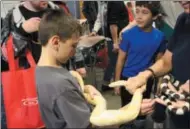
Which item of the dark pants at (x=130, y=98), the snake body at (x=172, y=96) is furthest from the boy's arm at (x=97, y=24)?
the snake body at (x=172, y=96)

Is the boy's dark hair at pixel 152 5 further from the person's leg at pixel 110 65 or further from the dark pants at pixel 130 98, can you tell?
the person's leg at pixel 110 65

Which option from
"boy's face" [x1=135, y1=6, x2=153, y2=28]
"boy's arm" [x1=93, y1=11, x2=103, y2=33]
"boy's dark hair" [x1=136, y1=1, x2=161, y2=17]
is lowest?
"boy's arm" [x1=93, y1=11, x2=103, y2=33]

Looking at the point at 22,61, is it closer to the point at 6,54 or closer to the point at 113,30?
the point at 6,54

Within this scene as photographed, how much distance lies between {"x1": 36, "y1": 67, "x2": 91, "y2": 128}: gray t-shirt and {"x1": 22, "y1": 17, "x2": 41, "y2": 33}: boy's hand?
1.04 ft

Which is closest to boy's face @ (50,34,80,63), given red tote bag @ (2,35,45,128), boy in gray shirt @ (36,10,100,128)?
boy in gray shirt @ (36,10,100,128)

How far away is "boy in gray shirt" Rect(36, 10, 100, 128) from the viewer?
78 cm

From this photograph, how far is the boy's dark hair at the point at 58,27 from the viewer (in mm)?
843

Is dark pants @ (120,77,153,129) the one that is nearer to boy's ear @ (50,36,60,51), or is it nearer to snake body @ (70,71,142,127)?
snake body @ (70,71,142,127)

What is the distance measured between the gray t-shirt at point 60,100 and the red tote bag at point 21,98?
0.22m

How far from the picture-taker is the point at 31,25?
112cm

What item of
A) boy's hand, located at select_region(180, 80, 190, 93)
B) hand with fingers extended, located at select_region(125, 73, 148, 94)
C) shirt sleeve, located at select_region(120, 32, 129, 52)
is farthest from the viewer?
shirt sleeve, located at select_region(120, 32, 129, 52)

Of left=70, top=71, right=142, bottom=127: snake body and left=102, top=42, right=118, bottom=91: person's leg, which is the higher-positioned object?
left=70, top=71, right=142, bottom=127: snake body

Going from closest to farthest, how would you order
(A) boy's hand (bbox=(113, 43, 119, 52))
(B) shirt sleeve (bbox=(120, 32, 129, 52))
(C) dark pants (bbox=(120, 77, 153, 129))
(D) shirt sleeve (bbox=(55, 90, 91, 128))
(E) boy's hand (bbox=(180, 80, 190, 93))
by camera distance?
(D) shirt sleeve (bbox=(55, 90, 91, 128)), (E) boy's hand (bbox=(180, 80, 190, 93)), (C) dark pants (bbox=(120, 77, 153, 129)), (B) shirt sleeve (bbox=(120, 32, 129, 52)), (A) boy's hand (bbox=(113, 43, 119, 52))

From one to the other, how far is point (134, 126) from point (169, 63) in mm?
330
